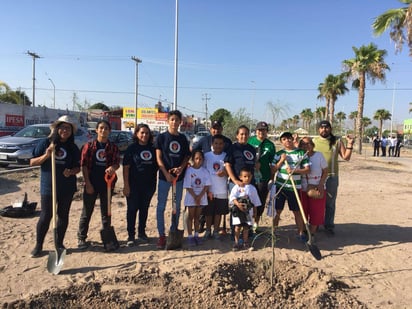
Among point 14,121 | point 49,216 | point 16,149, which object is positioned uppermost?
point 14,121

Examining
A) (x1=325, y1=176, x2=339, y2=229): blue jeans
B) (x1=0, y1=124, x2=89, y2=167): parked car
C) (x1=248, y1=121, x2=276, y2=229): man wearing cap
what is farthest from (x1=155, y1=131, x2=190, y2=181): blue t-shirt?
(x1=0, y1=124, x2=89, y2=167): parked car

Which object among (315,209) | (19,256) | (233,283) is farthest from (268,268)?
(19,256)

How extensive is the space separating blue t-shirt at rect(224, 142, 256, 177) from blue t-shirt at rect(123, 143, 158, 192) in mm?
1077

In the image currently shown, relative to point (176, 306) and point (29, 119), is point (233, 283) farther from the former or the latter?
Answer: point (29, 119)

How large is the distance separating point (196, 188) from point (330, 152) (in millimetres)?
2347

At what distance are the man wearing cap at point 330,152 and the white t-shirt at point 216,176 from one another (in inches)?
68.5

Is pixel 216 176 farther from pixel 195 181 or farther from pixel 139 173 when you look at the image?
pixel 139 173

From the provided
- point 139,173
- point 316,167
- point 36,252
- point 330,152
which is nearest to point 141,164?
point 139,173

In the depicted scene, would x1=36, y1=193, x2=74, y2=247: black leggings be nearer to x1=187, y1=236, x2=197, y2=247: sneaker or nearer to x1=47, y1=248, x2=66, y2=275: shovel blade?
x1=47, y1=248, x2=66, y2=275: shovel blade

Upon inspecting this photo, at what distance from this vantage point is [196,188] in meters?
5.06

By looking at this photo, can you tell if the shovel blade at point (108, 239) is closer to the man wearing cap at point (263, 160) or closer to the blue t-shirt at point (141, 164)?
the blue t-shirt at point (141, 164)

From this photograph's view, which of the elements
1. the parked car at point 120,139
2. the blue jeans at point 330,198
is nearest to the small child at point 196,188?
the blue jeans at point 330,198

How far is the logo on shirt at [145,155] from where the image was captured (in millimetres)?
4846

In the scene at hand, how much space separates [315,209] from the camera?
5.34 m
